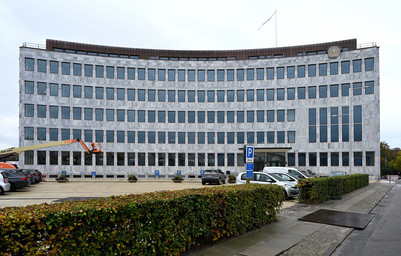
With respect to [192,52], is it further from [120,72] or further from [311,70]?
[311,70]

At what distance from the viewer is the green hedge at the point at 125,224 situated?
4047 mm

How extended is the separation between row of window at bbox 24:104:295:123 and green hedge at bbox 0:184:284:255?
143 ft

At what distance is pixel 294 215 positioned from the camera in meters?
11.6

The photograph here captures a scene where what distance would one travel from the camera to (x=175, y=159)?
50.7 meters

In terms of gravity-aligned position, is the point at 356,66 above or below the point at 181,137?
above

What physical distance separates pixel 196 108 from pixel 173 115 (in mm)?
4435

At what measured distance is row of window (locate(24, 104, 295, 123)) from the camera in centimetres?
4847

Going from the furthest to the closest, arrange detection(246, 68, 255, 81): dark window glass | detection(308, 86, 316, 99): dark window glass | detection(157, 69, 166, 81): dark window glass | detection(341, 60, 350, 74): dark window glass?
detection(157, 69, 166, 81): dark window glass, detection(246, 68, 255, 81): dark window glass, detection(308, 86, 316, 99): dark window glass, detection(341, 60, 350, 74): dark window glass

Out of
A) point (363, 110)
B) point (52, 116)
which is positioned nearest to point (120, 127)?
point (52, 116)

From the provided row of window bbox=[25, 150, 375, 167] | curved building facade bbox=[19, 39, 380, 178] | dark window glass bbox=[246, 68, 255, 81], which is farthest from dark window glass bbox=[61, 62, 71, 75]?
dark window glass bbox=[246, 68, 255, 81]

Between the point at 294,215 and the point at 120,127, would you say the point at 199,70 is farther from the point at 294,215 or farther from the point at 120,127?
the point at 294,215

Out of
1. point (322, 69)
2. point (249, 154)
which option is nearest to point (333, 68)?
point (322, 69)

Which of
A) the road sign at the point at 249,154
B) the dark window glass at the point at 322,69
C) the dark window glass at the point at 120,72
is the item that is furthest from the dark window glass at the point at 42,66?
the road sign at the point at 249,154

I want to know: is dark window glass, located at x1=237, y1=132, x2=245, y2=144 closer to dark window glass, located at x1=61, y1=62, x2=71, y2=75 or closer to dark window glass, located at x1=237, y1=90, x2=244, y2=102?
dark window glass, located at x1=237, y1=90, x2=244, y2=102
